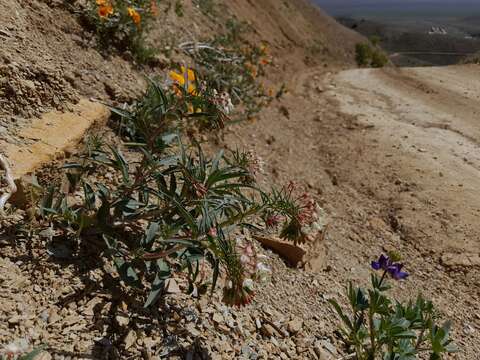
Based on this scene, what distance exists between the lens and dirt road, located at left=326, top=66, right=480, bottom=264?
4.12 metres

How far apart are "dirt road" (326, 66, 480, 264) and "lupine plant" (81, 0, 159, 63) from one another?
3365 millimetres

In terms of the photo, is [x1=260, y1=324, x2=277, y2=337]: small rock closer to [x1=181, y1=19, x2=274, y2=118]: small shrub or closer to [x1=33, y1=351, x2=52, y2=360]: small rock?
[x1=33, y1=351, x2=52, y2=360]: small rock

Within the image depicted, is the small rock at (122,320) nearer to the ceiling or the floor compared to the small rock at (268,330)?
nearer to the ceiling

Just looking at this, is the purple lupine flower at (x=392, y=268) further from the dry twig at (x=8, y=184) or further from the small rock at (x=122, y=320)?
the dry twig at (x=8, y=184)

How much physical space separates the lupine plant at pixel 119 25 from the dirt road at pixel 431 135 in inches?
132

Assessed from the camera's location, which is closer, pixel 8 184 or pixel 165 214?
pixel 8 184

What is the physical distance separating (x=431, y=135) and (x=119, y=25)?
4730 millimetres

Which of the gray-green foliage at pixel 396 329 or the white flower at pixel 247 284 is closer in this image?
the white flower at pixel 247 284

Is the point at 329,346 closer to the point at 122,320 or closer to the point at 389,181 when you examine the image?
the point at 122,320

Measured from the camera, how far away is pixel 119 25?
4.23m

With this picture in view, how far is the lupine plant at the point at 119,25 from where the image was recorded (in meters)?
3.99

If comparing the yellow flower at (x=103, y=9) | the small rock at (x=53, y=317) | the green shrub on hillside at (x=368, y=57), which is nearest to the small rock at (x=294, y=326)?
the small rock at (x=53, y=317)

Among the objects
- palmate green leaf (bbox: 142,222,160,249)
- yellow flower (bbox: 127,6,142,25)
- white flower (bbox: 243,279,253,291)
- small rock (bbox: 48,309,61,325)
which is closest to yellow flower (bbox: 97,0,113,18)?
yellow flower (bbox: 127,6,142,25)

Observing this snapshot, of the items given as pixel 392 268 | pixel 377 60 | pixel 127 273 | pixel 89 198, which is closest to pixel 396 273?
pixel 392 268
